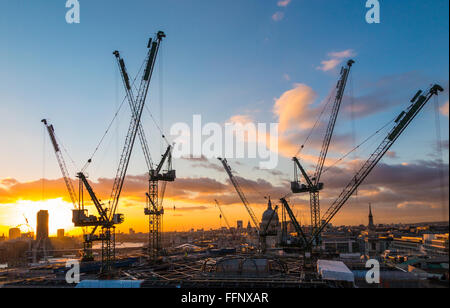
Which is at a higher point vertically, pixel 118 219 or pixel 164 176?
pixel 164 176

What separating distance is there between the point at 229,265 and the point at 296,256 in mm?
54745

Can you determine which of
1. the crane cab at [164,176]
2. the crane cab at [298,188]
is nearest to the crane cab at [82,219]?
the crane cab at [164,176]

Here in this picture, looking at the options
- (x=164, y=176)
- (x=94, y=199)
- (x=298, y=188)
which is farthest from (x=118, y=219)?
(x=298, y=188)

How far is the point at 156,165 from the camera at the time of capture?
290 feet

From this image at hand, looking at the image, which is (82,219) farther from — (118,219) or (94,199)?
(118,219)

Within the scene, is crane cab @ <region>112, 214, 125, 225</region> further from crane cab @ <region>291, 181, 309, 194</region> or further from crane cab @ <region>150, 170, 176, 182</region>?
crane cab @ <region>291, 181, 309, 194</region>

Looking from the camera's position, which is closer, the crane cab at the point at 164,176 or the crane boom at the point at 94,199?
the crane boom at the point at 94,199

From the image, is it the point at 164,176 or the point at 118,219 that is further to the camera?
the point at 164,176

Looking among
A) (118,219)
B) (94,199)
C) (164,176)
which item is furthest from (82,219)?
(164,176)

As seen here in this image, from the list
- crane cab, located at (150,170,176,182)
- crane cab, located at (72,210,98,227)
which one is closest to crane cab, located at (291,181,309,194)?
crane cab, located at (150,170,176,182)

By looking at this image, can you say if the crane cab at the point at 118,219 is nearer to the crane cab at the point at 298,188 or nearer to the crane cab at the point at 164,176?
the crane cab at the point at 164,176

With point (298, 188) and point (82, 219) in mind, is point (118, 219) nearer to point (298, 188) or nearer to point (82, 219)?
point (82, 219)
